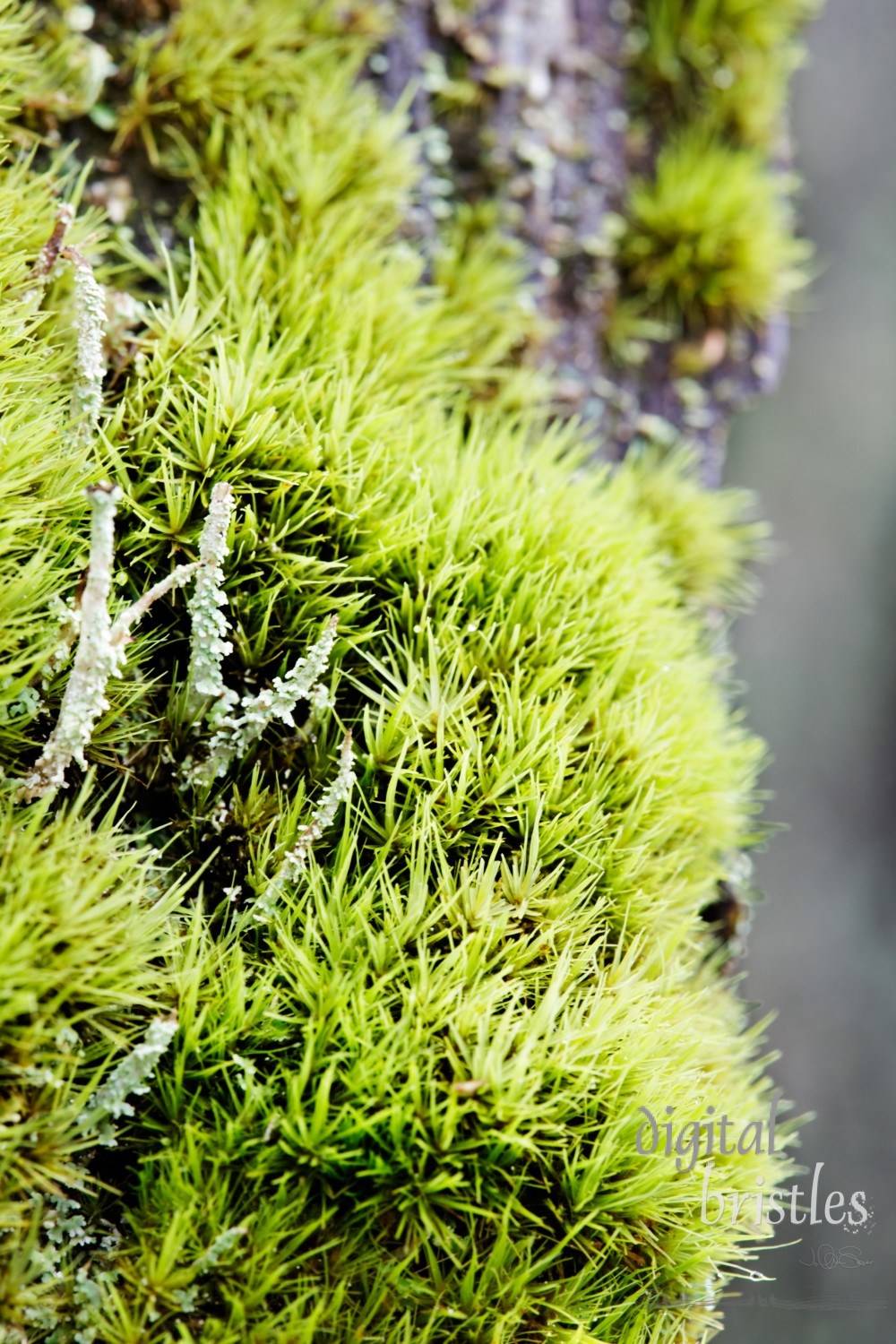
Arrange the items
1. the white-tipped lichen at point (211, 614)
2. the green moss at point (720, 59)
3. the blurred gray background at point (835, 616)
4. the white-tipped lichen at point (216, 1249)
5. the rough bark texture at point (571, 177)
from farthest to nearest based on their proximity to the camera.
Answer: the blurred gray background at point (835, 616)
the green moss at point (720, 59)
the rough bark texture at point (571, 177)
the white-tipped lichen at point (211, 614)
the white-tipped lichen at point (216, 1249)

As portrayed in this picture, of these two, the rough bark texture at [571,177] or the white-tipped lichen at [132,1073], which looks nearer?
the white-tipped lichen at [132,1073]

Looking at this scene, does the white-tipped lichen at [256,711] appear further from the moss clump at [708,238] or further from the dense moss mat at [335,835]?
the moss clump at [708,238]

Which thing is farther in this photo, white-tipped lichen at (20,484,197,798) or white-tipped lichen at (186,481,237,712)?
white-tipped lichen at (186,481,237,712)

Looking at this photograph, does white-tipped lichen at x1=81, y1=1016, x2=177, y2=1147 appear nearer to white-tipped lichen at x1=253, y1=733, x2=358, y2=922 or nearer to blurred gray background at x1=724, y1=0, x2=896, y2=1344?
white-tipped lichen at x1=253, y1=733, x2=358, y2=922

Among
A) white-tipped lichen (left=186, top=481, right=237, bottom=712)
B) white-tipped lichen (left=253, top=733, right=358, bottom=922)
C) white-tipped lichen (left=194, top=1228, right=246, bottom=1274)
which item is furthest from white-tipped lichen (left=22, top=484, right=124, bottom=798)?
white-tipped lichen (left=194, top=1228, right=246, bottom=1274)

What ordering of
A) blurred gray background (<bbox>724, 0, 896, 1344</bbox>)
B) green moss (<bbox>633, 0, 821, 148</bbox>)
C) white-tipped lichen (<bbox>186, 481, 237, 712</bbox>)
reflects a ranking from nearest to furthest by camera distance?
white-tipped lichen (<bbox>186, 481, 237, 712</bbox>)
green moss (<bbox>633, 0, 821, 148</bbox>)
blurred gray background (<bbox>724, 0, 896, 1344</bbox>)

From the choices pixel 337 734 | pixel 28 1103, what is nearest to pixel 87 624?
pixel 337 734

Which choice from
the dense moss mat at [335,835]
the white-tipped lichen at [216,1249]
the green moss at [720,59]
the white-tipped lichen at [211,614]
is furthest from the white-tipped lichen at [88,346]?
the green moss at [720,59]
